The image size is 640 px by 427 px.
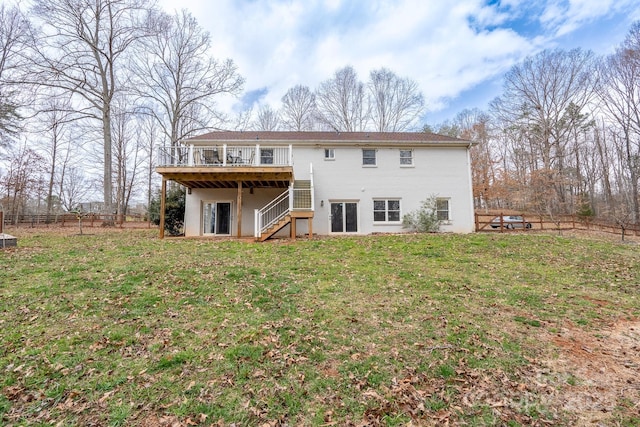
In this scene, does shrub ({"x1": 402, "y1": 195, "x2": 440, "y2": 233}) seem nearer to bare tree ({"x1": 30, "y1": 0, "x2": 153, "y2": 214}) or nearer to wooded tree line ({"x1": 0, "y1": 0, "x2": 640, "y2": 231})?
wooded tree line ({"x1": 0, "y1": 0, "x2": 640, "y2": 231})

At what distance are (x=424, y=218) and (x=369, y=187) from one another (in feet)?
10.7

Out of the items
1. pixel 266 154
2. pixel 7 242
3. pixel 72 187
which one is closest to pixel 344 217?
pixel 266 154

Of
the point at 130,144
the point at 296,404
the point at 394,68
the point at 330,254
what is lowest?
the point at 296,404

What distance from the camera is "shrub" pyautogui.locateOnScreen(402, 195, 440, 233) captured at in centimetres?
1480

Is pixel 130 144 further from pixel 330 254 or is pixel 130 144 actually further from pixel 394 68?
pixel 330 254

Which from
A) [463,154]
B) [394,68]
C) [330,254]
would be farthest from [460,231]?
[394,68]

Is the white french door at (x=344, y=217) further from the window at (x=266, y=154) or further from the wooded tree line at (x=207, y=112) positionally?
the wooded tree line at (x=207, y=112)

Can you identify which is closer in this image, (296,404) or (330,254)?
(296,404)

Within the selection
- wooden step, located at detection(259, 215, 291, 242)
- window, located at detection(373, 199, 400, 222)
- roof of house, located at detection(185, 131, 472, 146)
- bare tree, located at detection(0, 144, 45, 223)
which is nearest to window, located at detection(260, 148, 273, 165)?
roof of house, located at detection(185, 131, 472, 146)

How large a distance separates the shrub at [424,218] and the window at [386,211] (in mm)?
525

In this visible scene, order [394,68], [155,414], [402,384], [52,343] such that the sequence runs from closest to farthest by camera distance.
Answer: [155,414]
[402,384]
[52,343]
[394,68]

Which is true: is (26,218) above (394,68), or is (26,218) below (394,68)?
below

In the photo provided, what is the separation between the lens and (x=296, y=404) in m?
2.93

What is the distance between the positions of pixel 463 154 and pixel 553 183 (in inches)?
579
